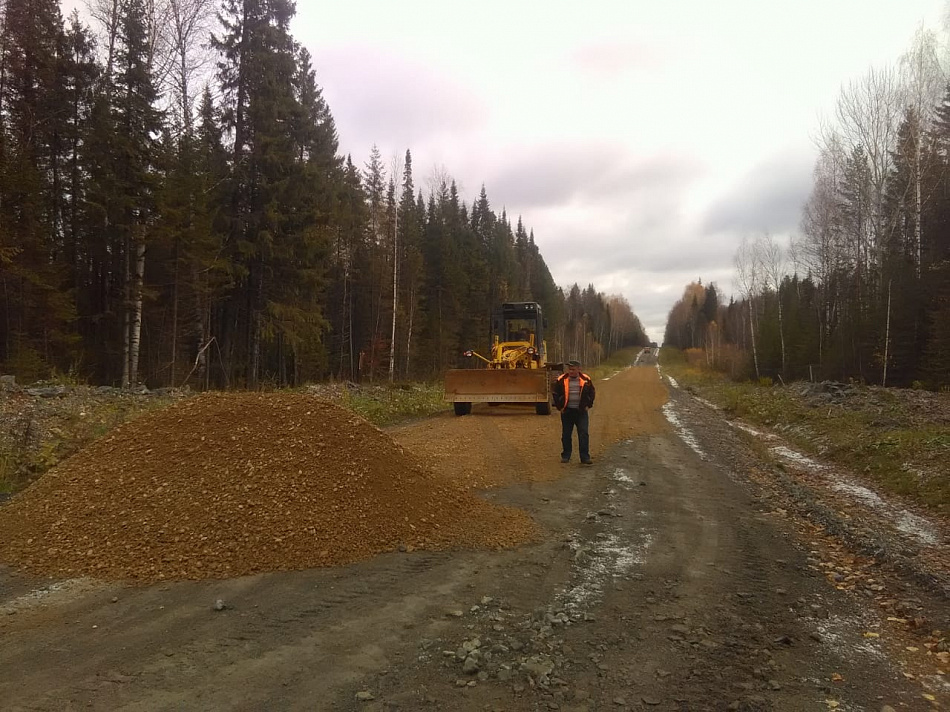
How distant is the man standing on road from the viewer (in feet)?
31.0

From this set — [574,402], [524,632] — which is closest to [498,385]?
[574,402]

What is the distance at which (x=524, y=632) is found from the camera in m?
3.75

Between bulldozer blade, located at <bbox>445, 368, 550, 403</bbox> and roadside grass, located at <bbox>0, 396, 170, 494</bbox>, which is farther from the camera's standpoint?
bulldozer blade, located at <bbox>445, 368, 550, 403</bbox>

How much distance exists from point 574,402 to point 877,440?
258 inches

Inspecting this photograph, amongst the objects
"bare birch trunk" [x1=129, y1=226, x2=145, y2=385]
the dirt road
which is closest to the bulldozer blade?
"bare birch trunk" [x1=129, y1=226, x2=145, y2=385]

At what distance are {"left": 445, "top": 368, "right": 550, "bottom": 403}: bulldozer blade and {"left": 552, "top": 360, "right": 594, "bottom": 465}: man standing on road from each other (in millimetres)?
6233

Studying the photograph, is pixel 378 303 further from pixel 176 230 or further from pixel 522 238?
pixel 522 238

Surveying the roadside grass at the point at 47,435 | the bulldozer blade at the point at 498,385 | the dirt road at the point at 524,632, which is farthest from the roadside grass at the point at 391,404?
the dirt road at the point at 524,632

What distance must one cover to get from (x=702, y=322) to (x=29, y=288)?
121 meters

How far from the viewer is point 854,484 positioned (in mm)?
8922

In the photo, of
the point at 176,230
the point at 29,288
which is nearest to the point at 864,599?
the point at 176,230

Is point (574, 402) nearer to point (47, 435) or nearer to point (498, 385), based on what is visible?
point (498, 385)

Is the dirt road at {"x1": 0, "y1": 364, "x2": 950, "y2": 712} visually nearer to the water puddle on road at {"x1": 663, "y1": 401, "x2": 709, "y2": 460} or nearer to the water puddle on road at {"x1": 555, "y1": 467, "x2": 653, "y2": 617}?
the water puddle on road at {"x1": 555, "y1": 467, "x2": 653, "y2": 617}

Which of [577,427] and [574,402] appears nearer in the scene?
[574,402]
